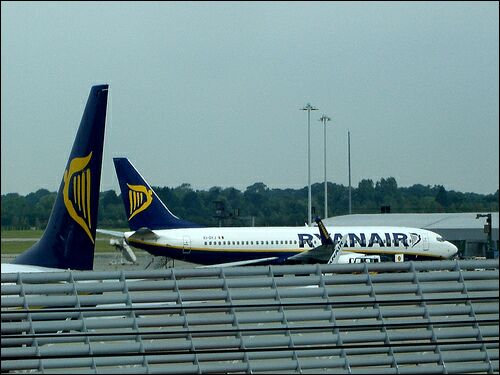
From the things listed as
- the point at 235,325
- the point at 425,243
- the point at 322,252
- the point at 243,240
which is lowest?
the point at 322,252

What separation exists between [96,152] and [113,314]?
437 cm

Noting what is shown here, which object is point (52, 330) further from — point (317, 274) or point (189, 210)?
point (189, 210)

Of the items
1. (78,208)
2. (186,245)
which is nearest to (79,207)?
(78,208)

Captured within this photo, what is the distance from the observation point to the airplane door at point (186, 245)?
55469 millimetres

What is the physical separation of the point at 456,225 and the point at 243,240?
828 inches

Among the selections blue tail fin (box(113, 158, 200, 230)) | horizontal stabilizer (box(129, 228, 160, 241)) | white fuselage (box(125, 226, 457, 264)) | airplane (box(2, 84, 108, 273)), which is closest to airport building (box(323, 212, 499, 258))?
white fuselage (box(125, 226, 457, 264))

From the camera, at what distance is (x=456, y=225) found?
71375mm

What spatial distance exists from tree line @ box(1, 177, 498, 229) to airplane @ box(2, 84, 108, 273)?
158ft

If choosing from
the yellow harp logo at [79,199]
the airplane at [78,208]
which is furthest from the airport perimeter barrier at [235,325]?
the yellow harp logo at [79,199]

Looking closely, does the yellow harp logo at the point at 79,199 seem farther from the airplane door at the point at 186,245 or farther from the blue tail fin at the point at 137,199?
the blue tail fin at the point at 137,199

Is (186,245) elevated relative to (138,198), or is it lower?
lower

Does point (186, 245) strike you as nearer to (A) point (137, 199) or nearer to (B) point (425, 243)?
(A) point (137, 199)

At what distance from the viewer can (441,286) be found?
53.4 ft

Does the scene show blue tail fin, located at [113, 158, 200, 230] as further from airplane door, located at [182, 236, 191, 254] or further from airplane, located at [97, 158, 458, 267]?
airplane door, located at [182, 236, 191, 254]
